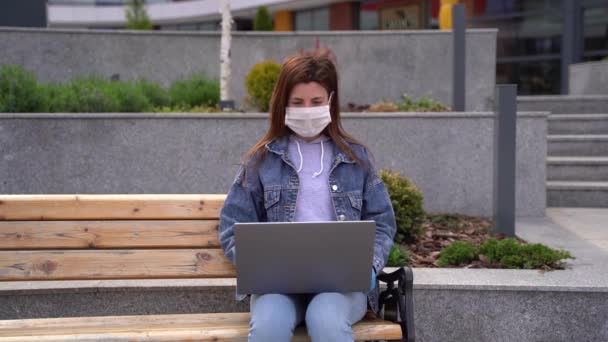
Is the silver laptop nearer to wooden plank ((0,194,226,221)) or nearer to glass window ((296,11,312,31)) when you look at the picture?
wooden plank ((0,194,226,221))

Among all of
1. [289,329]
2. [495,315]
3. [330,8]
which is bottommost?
[495,315]

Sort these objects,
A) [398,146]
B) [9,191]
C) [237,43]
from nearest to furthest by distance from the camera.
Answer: [9,191], [398,146], [237,43]

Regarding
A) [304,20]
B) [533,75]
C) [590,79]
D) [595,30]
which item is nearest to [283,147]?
[590,79]

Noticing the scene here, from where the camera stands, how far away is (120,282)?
4008 mm

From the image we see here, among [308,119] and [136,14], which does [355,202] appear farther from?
[136,14]

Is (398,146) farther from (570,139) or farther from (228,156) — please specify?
(570,139)

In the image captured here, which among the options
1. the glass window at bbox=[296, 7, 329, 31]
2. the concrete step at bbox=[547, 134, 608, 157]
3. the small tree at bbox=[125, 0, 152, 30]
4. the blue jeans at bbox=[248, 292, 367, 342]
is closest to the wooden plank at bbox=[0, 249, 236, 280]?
the blue jeans at bbox=[248, 292, 367, 342]

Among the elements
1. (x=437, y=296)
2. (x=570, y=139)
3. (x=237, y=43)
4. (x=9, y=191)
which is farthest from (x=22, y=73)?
(x=570, y=139)

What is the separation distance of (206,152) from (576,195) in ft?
13.1

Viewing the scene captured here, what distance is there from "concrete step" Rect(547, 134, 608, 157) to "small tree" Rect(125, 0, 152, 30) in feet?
68.6

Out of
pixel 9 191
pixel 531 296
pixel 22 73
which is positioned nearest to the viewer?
pixel 531 296

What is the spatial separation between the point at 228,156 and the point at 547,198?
3490 mm

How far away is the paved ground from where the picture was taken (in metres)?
5.94

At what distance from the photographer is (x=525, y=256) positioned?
14.6 ft
